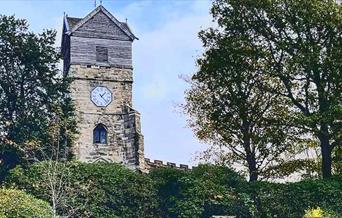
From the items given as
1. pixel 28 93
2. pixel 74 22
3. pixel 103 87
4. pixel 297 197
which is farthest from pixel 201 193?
pixel 74 22

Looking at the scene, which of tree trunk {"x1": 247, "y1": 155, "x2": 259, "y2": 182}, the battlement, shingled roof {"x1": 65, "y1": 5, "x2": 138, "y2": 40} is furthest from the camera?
shingled roof {"x1": 65, "y1": 5, "x2": 138, "y2": 40}

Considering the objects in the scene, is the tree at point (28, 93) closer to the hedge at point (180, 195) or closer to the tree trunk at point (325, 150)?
the hedge at point (180, 195)

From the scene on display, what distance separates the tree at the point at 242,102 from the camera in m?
35.2

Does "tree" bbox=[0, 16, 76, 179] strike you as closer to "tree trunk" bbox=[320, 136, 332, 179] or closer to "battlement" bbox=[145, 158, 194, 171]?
"battlement" bbox=[145, 158, 194, 171]

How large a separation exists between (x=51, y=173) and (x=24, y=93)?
912cm

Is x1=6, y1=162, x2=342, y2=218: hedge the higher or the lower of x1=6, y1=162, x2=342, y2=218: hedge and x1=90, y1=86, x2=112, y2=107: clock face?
the lower

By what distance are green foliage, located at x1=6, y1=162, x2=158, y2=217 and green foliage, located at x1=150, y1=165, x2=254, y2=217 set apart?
80 cm

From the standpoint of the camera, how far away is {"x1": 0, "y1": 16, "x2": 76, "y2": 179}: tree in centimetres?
3488

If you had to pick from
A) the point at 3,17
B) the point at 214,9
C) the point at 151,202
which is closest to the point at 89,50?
the point at 3,17

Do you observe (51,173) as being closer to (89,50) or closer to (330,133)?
(330,133)

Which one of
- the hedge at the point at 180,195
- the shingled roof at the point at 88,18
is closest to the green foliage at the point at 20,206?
the hedge at the point at 180,195

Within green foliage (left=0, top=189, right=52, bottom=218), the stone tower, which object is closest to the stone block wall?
the stone tower

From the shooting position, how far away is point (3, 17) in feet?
125

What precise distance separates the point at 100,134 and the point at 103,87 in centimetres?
367
